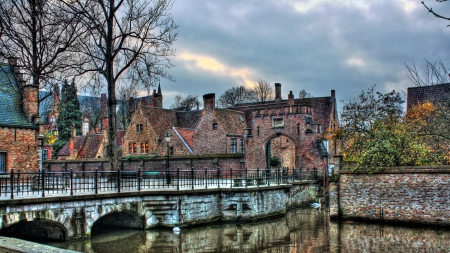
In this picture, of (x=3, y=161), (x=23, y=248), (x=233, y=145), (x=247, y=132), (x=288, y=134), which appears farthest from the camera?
(x=233, y=145)

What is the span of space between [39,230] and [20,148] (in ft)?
27.6

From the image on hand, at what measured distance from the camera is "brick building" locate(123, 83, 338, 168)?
34469 millimetres

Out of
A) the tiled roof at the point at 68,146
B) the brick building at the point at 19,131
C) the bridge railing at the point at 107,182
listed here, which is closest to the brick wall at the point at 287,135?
the bridge railing at the point at 107,182

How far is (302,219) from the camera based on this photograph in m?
23.0

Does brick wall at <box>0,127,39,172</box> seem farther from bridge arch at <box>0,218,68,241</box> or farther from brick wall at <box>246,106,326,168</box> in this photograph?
brick wall at <box>246,106,326,168</box>

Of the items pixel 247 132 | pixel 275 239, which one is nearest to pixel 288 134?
pixel 247 132

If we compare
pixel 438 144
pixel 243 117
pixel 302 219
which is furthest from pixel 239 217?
pixel 243 117

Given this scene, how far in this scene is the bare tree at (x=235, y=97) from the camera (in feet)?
230

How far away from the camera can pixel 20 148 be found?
2380 centimetres

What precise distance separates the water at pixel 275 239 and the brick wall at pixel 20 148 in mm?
7890

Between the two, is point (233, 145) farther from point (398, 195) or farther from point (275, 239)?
point (275, 239)

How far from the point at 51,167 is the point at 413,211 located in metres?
34.7

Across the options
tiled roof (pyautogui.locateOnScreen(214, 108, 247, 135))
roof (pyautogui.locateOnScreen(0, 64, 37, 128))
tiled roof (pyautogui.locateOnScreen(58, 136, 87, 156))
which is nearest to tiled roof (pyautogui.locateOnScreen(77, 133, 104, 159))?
tiled roof (pyautogui.locateOnScreen(58, 136, 87, 156))

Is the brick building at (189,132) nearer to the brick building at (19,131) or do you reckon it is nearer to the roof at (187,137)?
the roof at (187,137)
